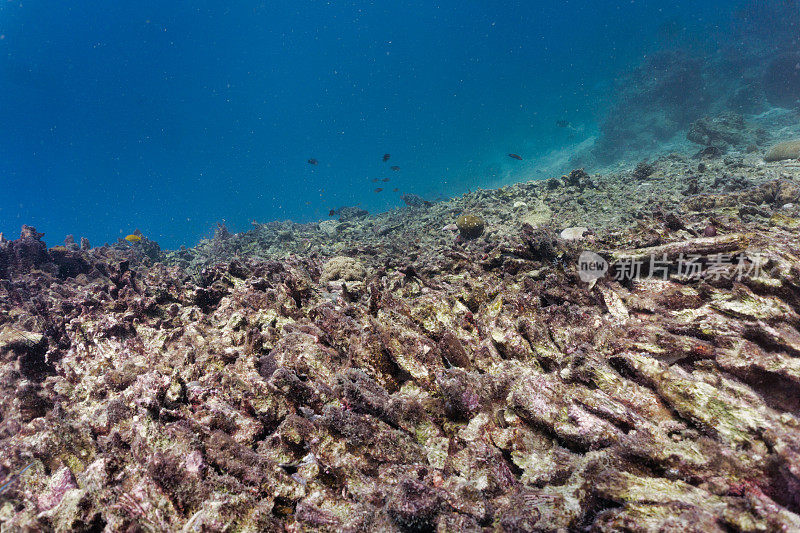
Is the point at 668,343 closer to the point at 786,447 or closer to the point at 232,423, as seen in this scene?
the point at 786,447

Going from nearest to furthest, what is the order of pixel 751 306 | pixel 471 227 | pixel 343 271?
pixel 751 306
pixel 343 271
pixel 471 227

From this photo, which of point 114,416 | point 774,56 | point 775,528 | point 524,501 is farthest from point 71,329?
point 774,56

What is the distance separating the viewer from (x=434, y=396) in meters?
3.49

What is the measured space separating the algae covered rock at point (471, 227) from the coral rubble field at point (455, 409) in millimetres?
5840

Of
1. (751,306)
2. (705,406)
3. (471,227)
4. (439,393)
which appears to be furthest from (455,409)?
(471,227)

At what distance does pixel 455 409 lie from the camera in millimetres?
3260

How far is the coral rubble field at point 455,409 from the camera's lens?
2.14 m

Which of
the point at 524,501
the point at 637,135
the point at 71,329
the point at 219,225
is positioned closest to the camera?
the point at 524,501

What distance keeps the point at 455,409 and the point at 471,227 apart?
965 cm

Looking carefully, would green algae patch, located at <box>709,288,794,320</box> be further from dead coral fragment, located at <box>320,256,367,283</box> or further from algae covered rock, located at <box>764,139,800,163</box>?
algae covered rock, located at <box>764,139,800,163</box>

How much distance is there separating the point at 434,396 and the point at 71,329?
8.50 m

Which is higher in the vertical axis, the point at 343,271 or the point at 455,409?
the point at 343,271

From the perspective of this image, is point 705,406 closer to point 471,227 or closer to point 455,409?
point 455,409

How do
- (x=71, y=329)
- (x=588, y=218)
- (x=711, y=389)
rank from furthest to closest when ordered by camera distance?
(x=588, y=218) < (x=71, y=329) < (x=711, y=389)
